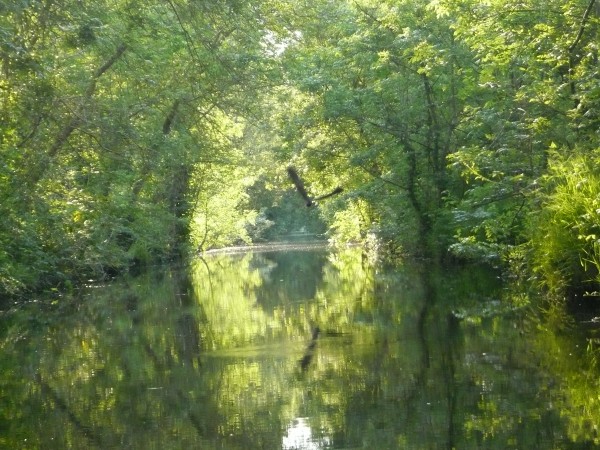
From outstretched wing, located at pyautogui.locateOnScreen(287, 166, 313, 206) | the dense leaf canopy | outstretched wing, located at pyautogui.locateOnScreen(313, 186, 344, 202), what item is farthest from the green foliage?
outstretched wing, located at pyautogui.locateOnScreen(287, 166, 313, 206)

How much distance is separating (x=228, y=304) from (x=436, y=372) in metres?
9.23

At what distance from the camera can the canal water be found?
579cm

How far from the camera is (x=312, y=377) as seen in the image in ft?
25.5

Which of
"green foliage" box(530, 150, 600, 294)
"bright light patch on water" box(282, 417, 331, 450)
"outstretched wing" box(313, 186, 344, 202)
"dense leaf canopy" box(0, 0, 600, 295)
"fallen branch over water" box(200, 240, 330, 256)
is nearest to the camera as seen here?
"bright light patch on water" box(282, 417, 331, 450)

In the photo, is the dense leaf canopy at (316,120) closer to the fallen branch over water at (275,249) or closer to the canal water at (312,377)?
the canal water at (312,377)

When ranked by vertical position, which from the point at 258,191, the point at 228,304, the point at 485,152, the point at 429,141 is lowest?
the point at 228,304

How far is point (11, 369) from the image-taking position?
9.70 meters

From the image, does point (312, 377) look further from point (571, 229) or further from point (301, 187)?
point (301, 187)

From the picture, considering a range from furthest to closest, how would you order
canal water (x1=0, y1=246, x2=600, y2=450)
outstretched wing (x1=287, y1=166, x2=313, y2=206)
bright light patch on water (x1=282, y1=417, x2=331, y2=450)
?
outstretched wing (x1=287, y1=166, x2=313, y2=206) < canal water (x1=0, y1=246, x2=600, y2=450) < bright light patch on water (x1=282, y1=417, x2=331, y2=450)

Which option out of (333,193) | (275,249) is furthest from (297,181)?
(275,249)

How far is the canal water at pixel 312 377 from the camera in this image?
579 centimetres

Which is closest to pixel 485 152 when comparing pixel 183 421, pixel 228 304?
pixel 228 304

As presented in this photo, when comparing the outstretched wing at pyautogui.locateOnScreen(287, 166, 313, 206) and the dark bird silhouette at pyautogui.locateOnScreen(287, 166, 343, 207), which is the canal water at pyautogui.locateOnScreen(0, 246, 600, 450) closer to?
the dark bird silhouette at pyautogui.locateOnScreen(287, 166, 343, 207)

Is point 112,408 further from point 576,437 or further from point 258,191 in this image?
point 258,191
